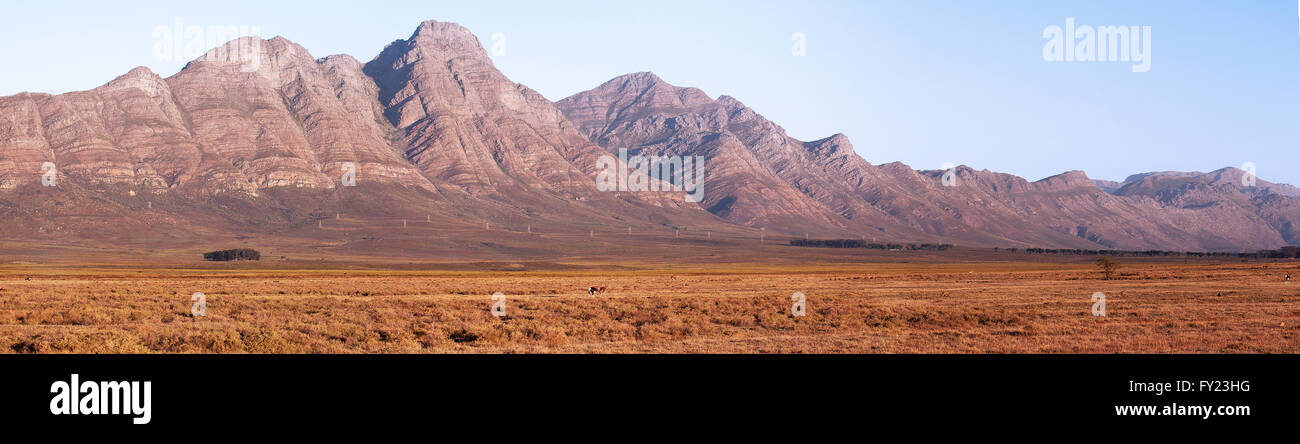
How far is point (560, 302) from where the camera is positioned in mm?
43094

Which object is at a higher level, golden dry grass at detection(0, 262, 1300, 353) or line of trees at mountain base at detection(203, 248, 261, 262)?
golden dry grass at detection(0, 262, 1300, 353)

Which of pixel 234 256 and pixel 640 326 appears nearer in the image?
pixel 640 326

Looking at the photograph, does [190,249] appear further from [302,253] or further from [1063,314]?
[1063,314]

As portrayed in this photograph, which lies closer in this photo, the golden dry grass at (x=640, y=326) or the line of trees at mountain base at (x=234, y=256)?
the golden dry grass at (x=640, y=326)

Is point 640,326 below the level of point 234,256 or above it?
above

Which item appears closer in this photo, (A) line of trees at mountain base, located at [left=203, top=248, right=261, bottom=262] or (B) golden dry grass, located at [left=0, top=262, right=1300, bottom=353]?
(B) golden dry grass, located at [left=0, top=262, right=1300, bottom=353]

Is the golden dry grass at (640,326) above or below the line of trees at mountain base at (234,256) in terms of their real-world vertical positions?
above

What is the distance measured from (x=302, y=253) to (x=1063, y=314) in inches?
6970
